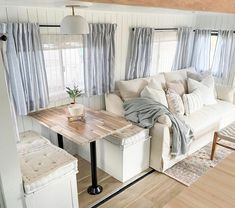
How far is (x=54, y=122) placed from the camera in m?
2.53

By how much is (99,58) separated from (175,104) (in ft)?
4.34

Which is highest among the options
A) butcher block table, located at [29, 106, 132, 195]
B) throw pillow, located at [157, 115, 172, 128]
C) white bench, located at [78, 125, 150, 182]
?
butcher block table, located at [29, 106, 132, 195]

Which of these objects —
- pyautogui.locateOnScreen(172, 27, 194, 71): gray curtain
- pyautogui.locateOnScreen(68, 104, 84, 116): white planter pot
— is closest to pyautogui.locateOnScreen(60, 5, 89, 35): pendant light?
pyautogui.locateOnScreen(68, 104, 84, 116): white planter pot

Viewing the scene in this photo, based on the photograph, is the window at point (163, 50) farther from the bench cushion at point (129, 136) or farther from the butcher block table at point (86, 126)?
the butcher block table at point (86, 126)

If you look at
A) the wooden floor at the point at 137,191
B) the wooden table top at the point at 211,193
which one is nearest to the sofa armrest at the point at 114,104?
the wooden floor at the point at 137,191

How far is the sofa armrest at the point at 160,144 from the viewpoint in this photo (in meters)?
2.77

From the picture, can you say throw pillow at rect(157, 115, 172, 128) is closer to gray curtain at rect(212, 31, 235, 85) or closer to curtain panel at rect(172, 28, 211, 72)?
curtain panel at rect(172, 28, 211, 72)

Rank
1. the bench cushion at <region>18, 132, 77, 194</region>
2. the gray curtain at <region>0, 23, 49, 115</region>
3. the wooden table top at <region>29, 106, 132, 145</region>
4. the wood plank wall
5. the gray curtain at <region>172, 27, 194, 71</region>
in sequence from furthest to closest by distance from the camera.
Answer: the gray curtain at <region>172, 27, 194, 71</region> < the wood plank wall < the gray curtain at <region>0, 23, 49, 115</region> < the wooden table top at <region>29, 106, 132, 145</region> < the bench cushion at <region>18, 132, 77, 194</region>

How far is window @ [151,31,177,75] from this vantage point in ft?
13.3

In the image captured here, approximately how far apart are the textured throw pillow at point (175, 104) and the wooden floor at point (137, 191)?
984 millimetres

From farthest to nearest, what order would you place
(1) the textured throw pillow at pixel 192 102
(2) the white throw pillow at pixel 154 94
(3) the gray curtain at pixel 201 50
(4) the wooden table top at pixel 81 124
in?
(3) the gray curtain at pixel 201 50
(1) the textured throw pillow at pixel 192 102
(2) the white throw pillow at pixel 154 94
(4) the wooden table top at pixel 81 124

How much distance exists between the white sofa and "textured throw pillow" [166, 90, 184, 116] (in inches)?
5.4

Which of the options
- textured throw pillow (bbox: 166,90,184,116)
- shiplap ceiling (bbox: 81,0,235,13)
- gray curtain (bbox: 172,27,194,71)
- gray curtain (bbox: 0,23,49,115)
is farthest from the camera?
gray curtain (bbox: 172,27,194,71)

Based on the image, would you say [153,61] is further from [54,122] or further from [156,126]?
[54,122]
